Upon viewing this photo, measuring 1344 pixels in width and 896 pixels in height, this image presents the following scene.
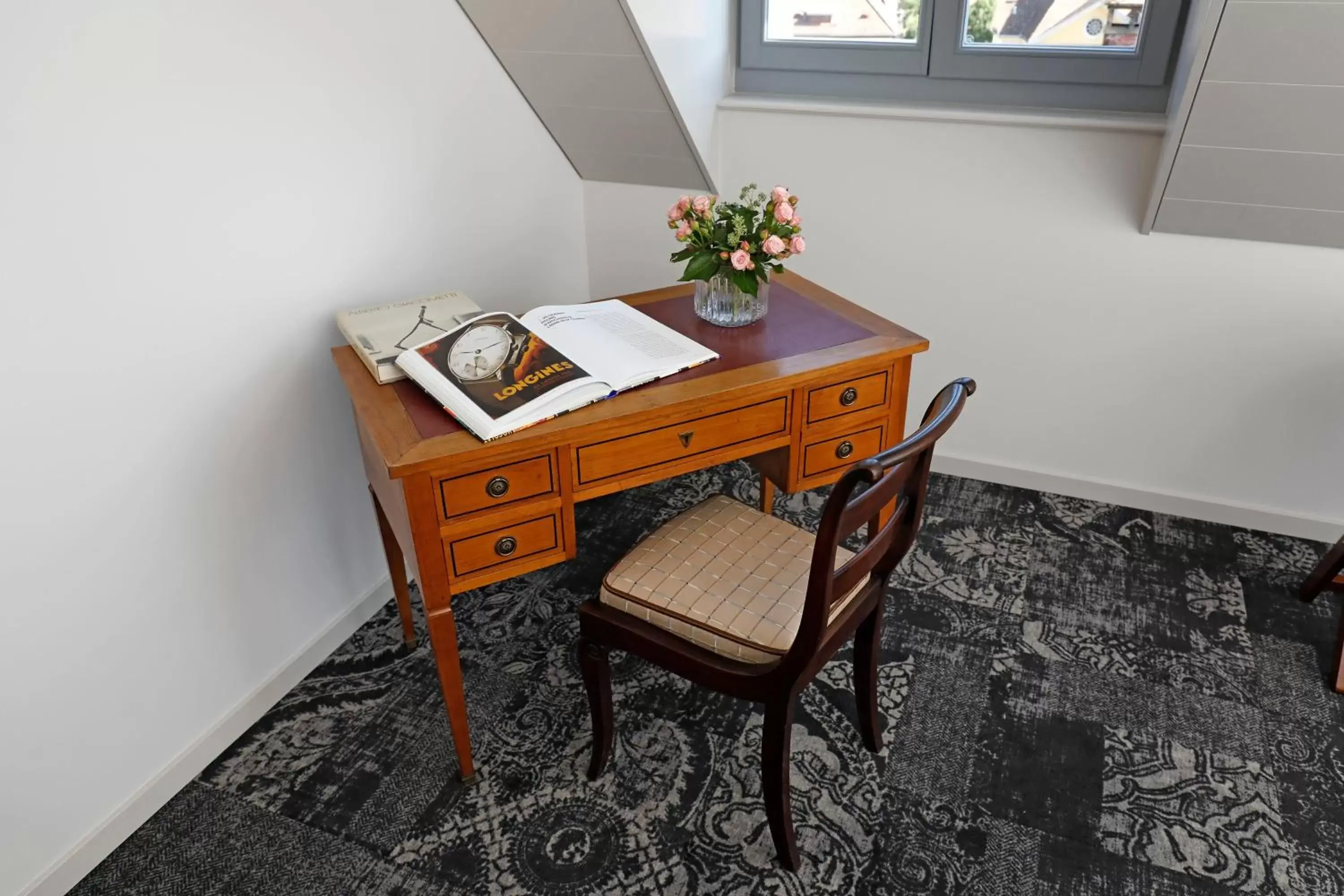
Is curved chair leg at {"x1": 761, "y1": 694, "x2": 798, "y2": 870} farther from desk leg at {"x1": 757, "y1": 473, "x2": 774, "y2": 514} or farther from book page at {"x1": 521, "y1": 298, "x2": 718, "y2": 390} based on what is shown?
desk leg at {"x1": 757, "y1": 473, "x2": 774, "y2": 514}

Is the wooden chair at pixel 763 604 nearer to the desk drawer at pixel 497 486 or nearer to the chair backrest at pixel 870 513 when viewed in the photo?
the chair backrest at pixel 870 513

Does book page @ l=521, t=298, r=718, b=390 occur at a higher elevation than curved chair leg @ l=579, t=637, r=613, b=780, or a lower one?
higher

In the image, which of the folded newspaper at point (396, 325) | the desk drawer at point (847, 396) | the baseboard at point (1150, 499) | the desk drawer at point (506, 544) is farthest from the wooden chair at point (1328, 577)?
the folded newspaper at point (396, 325)

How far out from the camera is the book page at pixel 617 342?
63.0 inches

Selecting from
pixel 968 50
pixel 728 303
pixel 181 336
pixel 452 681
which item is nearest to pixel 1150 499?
pixel 968 50

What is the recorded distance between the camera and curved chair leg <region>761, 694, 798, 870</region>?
1.43 metres

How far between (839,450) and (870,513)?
50 centimetres

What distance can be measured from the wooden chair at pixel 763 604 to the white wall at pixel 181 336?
718mm

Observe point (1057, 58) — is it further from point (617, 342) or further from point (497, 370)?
point (497, 370)

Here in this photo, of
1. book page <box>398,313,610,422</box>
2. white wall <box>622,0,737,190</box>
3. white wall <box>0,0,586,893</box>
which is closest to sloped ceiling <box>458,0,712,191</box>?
white wall <box>622,0,737,190</box>

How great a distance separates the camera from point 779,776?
147cm

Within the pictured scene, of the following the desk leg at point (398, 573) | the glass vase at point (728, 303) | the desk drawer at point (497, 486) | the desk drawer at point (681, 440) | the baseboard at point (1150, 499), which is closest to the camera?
the desk drawer at point (497, 486)

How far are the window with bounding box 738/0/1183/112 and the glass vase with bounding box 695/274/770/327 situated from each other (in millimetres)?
904

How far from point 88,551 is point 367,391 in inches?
19.5
